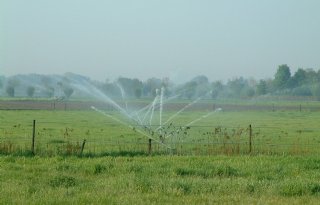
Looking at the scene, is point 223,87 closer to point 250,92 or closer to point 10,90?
point 250,92

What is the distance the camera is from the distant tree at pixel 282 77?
152 metres

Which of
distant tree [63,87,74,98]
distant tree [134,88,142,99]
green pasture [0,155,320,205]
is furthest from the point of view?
distant tree [134,88,142,99]

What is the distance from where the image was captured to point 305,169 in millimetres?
17359

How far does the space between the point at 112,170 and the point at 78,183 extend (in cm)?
239

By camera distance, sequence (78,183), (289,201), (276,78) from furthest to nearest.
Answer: (276,78), (78,183), (289,201)

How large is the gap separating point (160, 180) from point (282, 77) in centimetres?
14200

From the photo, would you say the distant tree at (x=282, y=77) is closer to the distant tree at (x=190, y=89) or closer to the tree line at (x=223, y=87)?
the tree line at (x=223, y=87)

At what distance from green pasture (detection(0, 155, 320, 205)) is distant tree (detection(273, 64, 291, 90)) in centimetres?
13551

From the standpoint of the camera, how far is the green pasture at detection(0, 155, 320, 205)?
12344 millimetres

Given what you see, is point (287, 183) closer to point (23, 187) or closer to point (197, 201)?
point (197, 201)

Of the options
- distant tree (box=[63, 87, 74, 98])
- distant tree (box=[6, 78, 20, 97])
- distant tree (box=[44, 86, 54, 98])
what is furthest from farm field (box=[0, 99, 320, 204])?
distant tree (box=[6, 78, 20, 97])

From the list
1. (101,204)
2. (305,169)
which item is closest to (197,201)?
(101,204)

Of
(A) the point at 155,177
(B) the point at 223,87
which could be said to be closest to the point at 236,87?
(B) the point at 223,87

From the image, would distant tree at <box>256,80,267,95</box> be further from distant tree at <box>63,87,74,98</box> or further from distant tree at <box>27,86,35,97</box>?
distant tree at <box>27,86,35,97</box>
